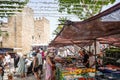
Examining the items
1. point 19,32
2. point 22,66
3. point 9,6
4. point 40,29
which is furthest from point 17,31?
point 40,29

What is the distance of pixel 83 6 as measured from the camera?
62.3ft

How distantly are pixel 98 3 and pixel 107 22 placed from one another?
1576 centimetres

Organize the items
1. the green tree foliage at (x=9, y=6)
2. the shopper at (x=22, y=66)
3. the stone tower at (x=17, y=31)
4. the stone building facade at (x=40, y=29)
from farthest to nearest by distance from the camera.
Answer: the stone building facade at (x=40, y=29)
the stone tower at (x=17, y=31)
the green tree foliage at (x=9, y=6)
the shopper at (x=22, y=66)

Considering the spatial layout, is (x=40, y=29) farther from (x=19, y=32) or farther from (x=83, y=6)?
(x=83, y=6)

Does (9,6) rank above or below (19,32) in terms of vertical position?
above

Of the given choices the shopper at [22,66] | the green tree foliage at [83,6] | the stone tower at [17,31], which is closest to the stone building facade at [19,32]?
the stone tower at [17,31]

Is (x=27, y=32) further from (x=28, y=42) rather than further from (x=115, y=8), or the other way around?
(x=115, y=8)

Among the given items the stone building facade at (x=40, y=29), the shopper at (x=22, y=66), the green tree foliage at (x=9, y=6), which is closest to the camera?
the shopper at (x=22, y=66)

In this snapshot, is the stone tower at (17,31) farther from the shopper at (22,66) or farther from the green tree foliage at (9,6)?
the shopper at (22,66)

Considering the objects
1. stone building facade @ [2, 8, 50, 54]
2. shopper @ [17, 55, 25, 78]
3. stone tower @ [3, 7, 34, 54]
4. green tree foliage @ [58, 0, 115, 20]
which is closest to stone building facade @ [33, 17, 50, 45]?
stone building facade @ [2, 8, 50, 54]

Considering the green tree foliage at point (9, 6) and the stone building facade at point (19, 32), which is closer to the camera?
the green tree foliage at point (9, 6)

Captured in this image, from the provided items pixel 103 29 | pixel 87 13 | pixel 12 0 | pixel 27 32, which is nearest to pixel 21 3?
pixel 12 0

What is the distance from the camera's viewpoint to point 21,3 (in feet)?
61.7

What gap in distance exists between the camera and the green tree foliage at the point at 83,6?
18656 mm
